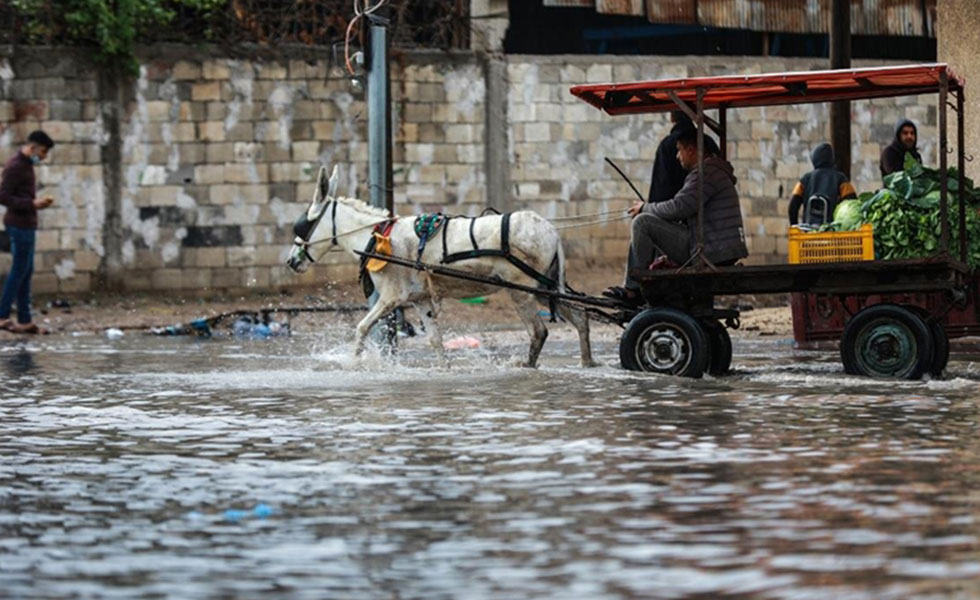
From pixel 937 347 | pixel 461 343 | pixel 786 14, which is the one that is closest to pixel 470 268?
pixel 461 343

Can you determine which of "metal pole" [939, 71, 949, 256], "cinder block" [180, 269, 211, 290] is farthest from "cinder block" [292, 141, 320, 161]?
"metal pole" [939, 71, 949, 256]

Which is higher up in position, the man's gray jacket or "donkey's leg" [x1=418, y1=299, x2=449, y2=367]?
the man's gray jacket

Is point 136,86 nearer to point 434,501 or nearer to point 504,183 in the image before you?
point 504,183

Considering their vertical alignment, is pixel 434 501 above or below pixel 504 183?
below

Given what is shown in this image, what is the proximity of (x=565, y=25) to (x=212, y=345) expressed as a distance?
10901 mm

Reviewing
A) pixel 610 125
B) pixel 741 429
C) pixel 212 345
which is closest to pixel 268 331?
pixel 212 345

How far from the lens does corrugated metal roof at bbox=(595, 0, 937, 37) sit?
2631cm

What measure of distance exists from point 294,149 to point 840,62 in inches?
300

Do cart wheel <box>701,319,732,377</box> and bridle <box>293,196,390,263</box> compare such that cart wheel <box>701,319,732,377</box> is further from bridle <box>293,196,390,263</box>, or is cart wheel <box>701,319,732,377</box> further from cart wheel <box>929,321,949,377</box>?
bridle <box>293,196,390,263</box>

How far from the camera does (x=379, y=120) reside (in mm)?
18141

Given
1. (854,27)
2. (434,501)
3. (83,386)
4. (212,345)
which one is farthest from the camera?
(854,27)

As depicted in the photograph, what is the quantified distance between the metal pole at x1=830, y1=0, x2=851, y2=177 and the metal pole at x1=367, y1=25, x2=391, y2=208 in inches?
206

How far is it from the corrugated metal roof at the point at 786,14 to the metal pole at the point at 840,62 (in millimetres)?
5631

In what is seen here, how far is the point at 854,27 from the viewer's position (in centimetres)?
2727
